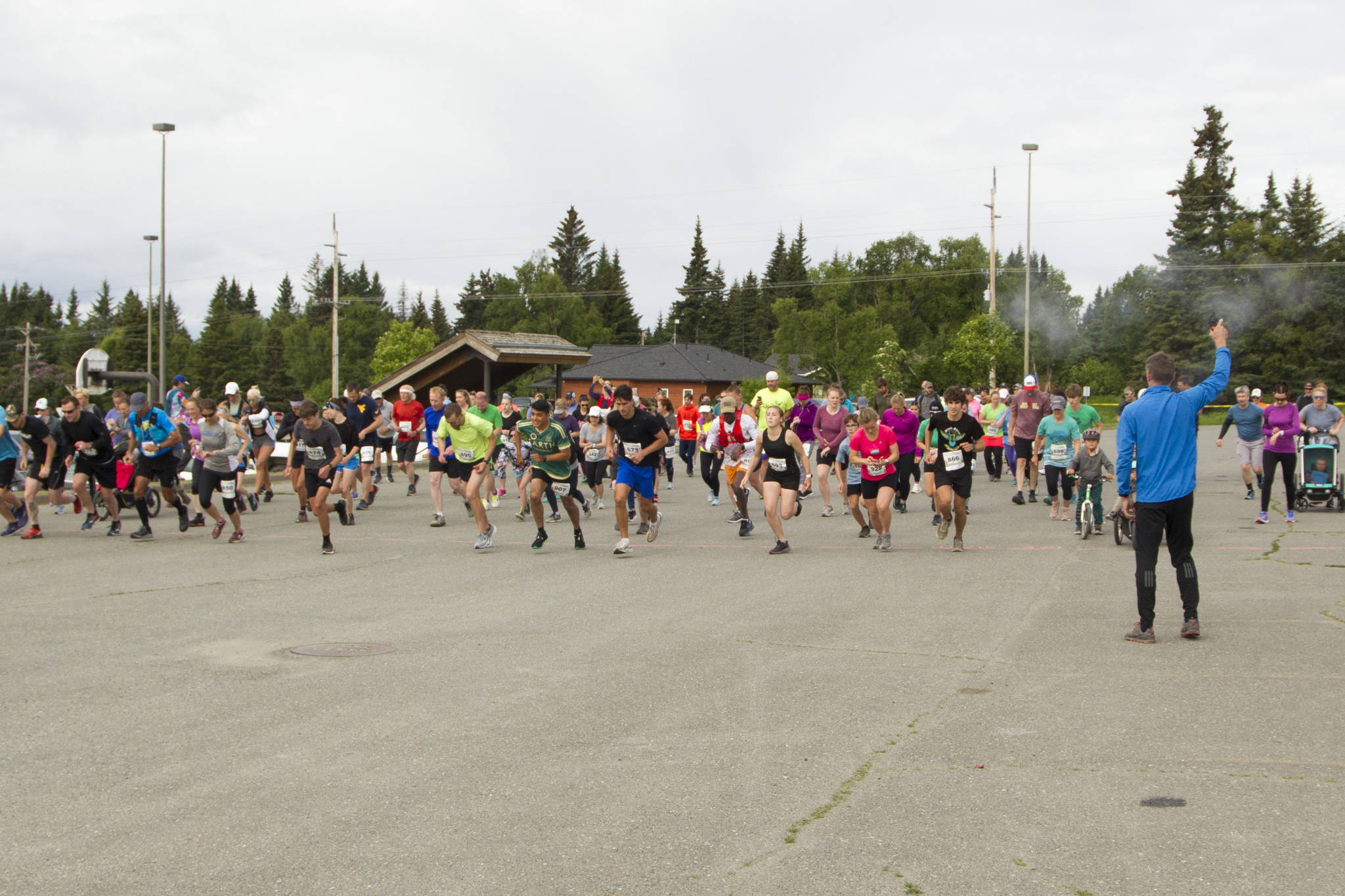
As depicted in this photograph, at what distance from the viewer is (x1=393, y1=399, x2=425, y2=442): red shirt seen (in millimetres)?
21188

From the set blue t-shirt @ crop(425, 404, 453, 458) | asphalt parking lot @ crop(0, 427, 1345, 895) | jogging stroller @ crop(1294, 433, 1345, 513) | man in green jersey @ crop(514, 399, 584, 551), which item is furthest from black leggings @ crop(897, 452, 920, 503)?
blue t-shirt @ crop(425, 404, 453, 458)

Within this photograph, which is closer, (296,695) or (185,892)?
(185,892)

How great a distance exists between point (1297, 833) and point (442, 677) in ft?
15.0

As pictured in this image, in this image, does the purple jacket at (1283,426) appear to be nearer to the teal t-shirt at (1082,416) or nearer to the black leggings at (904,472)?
the teal t-shirt at (1082,416)

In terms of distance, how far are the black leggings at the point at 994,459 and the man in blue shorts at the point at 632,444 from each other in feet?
36.6

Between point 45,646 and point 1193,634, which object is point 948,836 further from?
point 45,646

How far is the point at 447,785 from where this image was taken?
4.98m

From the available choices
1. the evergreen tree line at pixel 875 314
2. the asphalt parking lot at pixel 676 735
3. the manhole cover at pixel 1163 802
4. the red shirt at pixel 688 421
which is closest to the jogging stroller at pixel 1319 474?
the asphalt parking lot at pixel 676 735

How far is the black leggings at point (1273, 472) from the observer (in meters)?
15.4

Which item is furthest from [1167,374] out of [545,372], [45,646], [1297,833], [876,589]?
[545,372]

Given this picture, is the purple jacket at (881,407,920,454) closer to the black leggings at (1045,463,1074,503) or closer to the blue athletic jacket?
the black leggings at (1045,463,1074,503)

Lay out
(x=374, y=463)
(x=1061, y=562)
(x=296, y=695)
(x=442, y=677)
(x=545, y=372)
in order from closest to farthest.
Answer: (x=296, y=695) → (x=442, y=677) → (x=1061, y=562) → (x=374, y=463) → (x=545, y=372)

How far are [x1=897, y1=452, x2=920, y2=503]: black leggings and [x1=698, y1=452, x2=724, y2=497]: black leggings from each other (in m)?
2.86

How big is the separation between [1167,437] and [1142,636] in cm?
135
